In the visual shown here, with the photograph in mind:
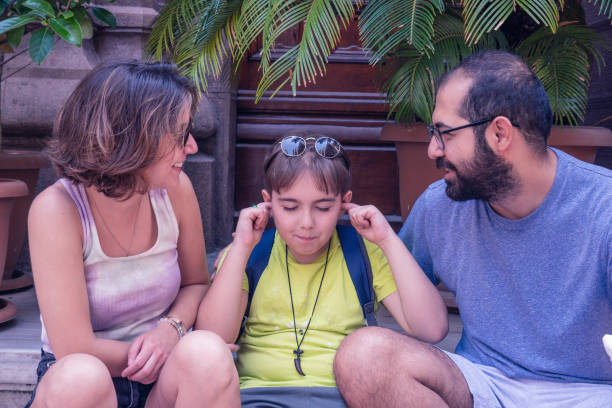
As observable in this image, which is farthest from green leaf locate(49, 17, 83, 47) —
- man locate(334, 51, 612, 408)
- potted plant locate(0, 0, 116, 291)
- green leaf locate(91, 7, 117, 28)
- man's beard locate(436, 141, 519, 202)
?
man's beard locate(436, 141, 519, 202)

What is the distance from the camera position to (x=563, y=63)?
2.26 m

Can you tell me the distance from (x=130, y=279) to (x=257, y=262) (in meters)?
0.42

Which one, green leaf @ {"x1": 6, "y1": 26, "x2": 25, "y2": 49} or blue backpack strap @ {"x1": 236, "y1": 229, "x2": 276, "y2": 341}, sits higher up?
green leaf @ {"x1": 6, "y1": 26, "x2": 25, "y2": 49}

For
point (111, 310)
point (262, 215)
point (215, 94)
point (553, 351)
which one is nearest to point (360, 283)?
point (262, 215)

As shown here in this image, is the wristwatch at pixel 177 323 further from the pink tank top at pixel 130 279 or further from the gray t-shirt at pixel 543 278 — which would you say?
the gray t-shirt at pixel 543 278

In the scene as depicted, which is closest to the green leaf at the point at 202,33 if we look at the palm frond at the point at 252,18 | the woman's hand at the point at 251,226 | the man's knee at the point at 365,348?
the palm frond at the point at 252,18

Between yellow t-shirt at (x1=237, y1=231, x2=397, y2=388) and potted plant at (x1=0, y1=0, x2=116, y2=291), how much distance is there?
1088 millimetres

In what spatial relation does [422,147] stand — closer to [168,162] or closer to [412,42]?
[412,42]

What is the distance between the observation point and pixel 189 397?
54.1 inches

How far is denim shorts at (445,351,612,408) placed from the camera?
148 centimetres

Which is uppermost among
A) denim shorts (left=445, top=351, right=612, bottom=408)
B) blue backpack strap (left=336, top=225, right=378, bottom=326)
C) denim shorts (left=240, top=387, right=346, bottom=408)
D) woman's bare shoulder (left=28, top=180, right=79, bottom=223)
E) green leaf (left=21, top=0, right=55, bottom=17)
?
green leaf (left=21, top=0, right=55, bottom=17)

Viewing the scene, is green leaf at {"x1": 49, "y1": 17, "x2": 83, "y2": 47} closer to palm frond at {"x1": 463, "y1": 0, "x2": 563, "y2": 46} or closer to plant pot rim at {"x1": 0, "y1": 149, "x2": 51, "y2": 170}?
plant pot rim at {"x1": 0, "y1": 149, "x2": 51, "y2": 170}

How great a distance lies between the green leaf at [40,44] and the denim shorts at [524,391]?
6.00ft

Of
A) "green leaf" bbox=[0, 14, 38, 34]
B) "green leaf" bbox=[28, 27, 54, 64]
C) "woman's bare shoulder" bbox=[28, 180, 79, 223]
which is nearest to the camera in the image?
"woman's bare shoulder" bbox=[28, 180, 79, 223]
